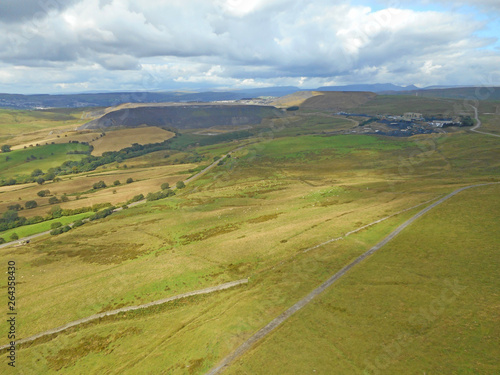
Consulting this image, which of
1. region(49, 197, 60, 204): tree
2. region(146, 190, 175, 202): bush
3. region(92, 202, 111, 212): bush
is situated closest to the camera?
region(92, 202, 111, 212): bush

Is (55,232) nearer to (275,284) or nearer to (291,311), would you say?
(275,284)

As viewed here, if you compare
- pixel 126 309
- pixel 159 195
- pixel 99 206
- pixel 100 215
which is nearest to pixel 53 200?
pixel 99 206

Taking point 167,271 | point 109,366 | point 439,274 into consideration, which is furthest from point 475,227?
point 109,366

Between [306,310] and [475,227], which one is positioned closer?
[306,310]

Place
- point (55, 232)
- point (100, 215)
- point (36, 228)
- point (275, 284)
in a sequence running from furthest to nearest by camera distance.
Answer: point (100, 215), point (36, 228), point (55, 232), point (275, 284)

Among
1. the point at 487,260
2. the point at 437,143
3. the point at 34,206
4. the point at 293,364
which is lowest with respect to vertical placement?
the point at 34,206

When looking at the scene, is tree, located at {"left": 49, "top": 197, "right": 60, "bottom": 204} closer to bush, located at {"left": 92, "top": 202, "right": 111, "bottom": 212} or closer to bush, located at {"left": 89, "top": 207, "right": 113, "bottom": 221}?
bush, located at {"left": 92, "top": 202, "right": 111, "bottom": 212}

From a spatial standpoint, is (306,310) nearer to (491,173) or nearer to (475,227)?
(475,227)

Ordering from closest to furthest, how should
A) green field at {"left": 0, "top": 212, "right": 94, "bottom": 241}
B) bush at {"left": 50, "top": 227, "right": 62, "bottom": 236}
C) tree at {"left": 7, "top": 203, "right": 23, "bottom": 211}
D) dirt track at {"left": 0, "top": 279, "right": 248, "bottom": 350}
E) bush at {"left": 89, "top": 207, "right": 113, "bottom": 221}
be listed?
dirt track at {"left": 0, "top": 279, "right": 248, "bottom": 350}, bush at {"left": 50, "top": 227, "right": 62, "bottom": 236}, green field at {"left": 0, "top": 212, "right": 94, "bottom": 241}, bush at {"left": 89, "top": 207, "right": 113, "bottom": 221}, tree at {"left": 7, "top": 203, "right": 23, "bottom": 211}

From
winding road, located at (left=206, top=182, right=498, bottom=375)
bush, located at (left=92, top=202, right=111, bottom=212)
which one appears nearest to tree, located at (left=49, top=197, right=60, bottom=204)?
bush, located at (left=92, top=202, right=111, bottom=212)
